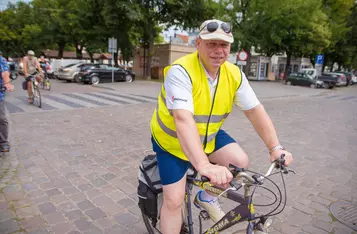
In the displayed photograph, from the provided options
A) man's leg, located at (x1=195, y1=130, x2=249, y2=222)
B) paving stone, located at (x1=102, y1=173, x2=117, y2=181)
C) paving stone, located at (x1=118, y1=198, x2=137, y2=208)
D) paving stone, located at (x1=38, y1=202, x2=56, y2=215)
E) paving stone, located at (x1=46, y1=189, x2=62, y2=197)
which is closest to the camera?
man's leg, located at (x1=195, y1=130, x2=249, y2=222)

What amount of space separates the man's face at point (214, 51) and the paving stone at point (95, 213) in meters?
2.07

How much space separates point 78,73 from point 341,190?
1795 cm

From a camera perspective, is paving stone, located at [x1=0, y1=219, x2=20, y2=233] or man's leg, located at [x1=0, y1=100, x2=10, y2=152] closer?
paving stone, located at [x1=0, y1=219, x2=20, y2=233]

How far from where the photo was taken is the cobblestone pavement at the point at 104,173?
2.75 m

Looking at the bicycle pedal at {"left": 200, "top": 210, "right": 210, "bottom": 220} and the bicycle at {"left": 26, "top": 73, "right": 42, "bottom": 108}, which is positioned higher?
the bicycle at {"left": 26, "top": 73, "right": 42, "bottom": 108}

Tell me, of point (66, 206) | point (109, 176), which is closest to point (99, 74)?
point (109, 176)

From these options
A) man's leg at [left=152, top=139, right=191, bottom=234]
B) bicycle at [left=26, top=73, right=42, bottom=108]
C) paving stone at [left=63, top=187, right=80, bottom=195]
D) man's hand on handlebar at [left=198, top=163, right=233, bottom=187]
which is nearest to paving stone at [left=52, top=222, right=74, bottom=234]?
paving stone at [left=63, top=187, right=80, bottom=195]

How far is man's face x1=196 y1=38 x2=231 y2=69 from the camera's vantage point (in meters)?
1.72

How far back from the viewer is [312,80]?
24.4 metres

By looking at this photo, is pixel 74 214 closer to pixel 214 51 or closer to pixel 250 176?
pixel 250 176

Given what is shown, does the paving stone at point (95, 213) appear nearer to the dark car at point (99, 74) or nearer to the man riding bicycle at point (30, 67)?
the man riding bicycle at point (30, 67)

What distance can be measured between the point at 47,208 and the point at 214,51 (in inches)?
100.0

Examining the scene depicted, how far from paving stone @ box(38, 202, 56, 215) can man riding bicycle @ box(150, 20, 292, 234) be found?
5.19ft

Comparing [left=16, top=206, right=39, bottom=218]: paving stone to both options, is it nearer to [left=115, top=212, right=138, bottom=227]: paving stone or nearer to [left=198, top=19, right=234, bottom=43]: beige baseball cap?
[left=115, top=212, right=138, bottom=227]: paving stone
